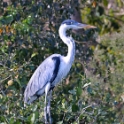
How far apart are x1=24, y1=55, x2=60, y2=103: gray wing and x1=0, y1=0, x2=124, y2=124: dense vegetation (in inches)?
3.8

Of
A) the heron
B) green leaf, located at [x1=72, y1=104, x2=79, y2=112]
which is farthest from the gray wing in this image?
green leaf, located at [x1=72, y1=104, x2=79, y2=112]

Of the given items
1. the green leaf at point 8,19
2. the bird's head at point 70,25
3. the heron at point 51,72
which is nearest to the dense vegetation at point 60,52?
the green leaf at point 8,19

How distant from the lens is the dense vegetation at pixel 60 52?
5598 mm

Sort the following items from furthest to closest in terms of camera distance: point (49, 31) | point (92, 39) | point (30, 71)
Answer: point (92, 39) → point (49, 31) → point (30, 71)

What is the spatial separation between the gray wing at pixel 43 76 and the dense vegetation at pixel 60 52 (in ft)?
0.31

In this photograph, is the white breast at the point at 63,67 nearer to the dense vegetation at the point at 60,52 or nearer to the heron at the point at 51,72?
the heron at the point at 51,72

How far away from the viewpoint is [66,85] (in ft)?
24.7

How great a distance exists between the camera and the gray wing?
6.71m

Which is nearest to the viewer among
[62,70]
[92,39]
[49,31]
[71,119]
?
[71,119]

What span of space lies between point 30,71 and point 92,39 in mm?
1956

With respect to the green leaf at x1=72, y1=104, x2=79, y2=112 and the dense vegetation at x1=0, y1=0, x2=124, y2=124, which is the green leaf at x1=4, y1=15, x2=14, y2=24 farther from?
the green leaf at x1=72, y1=104, x2=79, y2=112

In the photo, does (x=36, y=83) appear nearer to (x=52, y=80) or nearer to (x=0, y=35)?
(x=52, y=80)

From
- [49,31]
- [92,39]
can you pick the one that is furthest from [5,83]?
[92,39]

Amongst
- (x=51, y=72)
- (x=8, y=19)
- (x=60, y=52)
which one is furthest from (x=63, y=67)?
(x=60, y=52)
